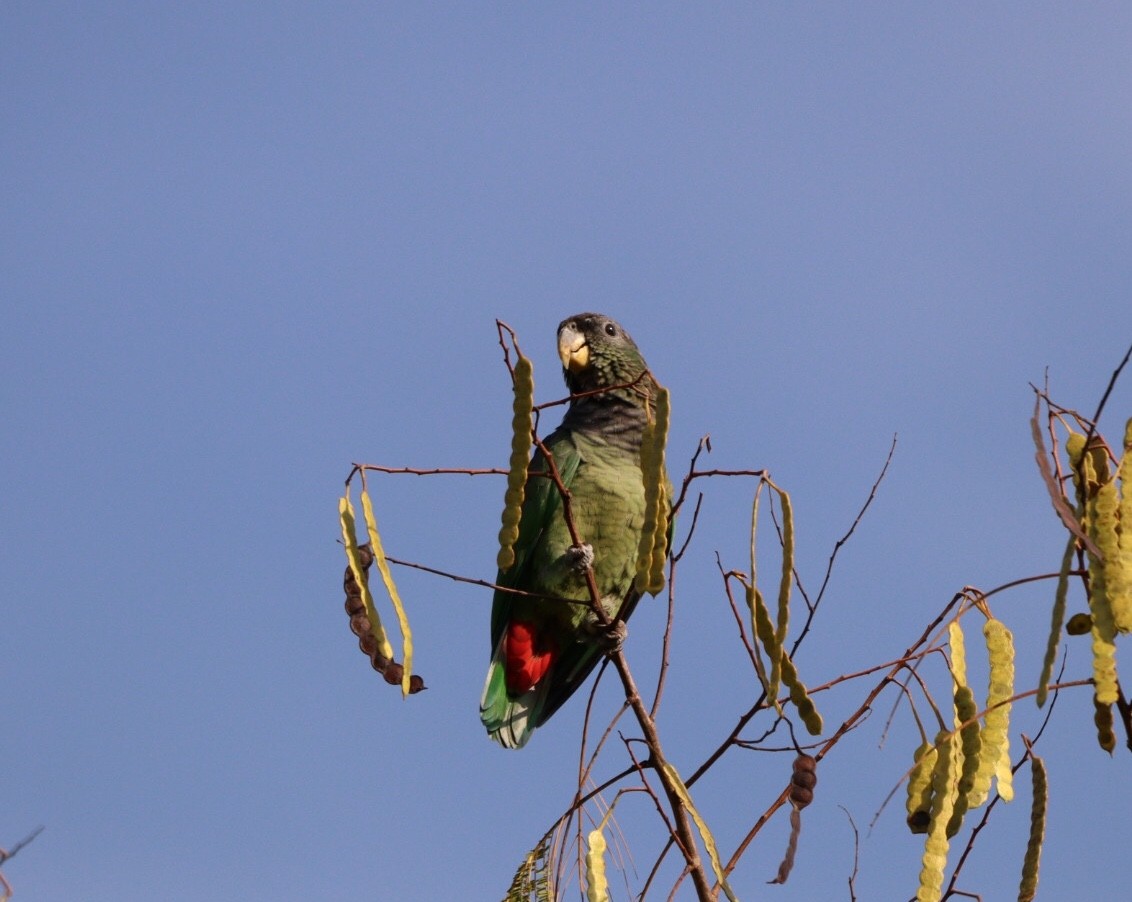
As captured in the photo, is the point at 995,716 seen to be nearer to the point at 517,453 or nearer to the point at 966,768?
the point at 966,768

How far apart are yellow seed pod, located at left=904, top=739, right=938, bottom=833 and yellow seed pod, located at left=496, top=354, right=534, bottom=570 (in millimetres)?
968

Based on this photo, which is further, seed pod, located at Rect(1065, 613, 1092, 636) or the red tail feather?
the red tail feather

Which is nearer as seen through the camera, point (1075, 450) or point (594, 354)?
point (1075, 450)

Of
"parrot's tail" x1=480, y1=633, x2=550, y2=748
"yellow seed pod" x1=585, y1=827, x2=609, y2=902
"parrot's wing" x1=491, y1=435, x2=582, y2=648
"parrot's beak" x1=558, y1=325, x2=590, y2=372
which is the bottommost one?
"yellow seed pod" x1=585, y1=827, x2=609, y2=902

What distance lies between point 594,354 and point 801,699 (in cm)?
355

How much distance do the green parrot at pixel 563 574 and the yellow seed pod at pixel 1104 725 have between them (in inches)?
109

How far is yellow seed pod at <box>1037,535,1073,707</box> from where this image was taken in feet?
5.77

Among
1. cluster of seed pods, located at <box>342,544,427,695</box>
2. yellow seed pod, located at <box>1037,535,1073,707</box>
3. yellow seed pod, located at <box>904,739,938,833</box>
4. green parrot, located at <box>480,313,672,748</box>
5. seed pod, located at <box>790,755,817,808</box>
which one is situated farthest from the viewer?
green parrot, located at <box>480,313,672,748</box>

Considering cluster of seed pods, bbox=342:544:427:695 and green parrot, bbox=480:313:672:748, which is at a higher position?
green parrot, bbox=480:313:672:748

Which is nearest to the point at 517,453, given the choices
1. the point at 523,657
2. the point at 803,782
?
the point at 803,782

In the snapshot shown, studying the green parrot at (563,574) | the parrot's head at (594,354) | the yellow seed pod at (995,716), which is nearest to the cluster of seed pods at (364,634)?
the yellow seed pod at (995,716)

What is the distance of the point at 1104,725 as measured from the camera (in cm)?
206

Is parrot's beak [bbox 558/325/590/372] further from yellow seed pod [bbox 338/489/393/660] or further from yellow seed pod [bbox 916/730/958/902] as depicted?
yellow seed pod [bbox 916/730/958/902]

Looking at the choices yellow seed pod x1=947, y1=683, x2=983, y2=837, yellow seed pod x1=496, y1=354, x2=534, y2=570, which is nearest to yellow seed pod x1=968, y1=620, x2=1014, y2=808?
yellow seed pod x1=947, y1=683, x2=983, y2=837
